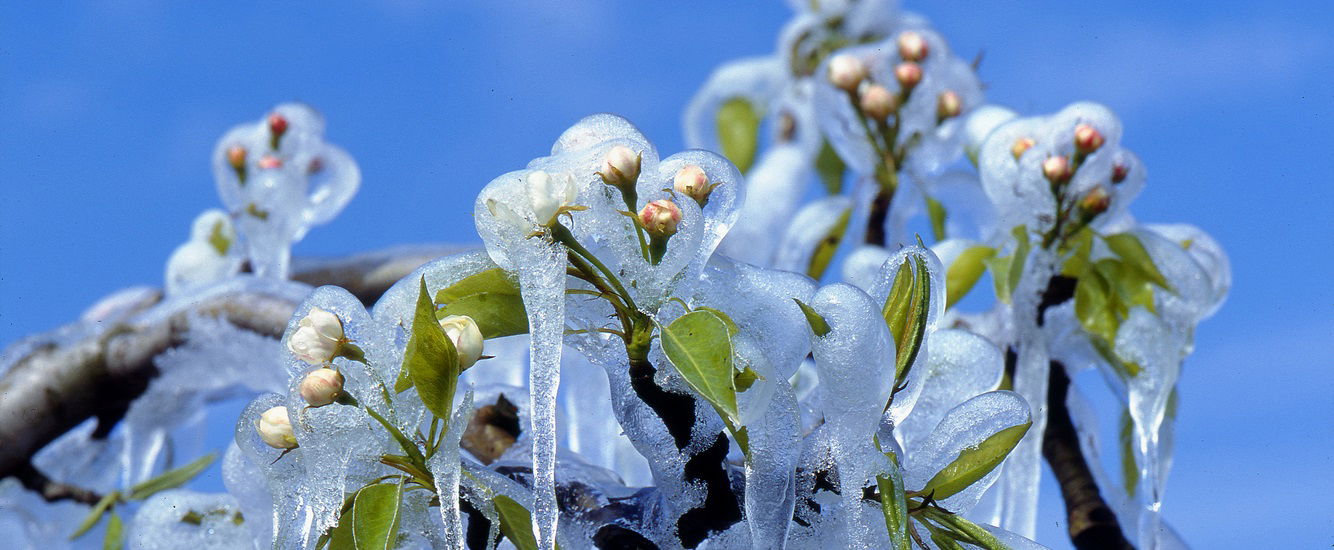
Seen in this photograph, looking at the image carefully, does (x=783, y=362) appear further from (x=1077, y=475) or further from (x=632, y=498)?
(x=1077, y=475)

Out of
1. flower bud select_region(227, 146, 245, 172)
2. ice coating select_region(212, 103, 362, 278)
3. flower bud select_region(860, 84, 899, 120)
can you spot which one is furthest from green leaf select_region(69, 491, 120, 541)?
flower bud select_region(860, 84, 899, 120)

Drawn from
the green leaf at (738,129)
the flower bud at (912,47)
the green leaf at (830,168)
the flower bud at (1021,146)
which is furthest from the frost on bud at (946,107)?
the green leaf at (738,129)

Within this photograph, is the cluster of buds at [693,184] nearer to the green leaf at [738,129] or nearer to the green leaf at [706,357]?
the green leaf at [706,357]

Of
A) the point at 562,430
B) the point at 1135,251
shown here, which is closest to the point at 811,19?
the point at 1135,251

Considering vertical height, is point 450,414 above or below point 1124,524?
below

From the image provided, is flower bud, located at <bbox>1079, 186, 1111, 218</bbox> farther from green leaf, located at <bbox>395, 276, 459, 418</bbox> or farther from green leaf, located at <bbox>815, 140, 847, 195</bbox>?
green leaf, located at <bbox>815, 140, 847, 195</bbox>

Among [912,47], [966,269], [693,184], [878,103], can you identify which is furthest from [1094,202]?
[693,184]
